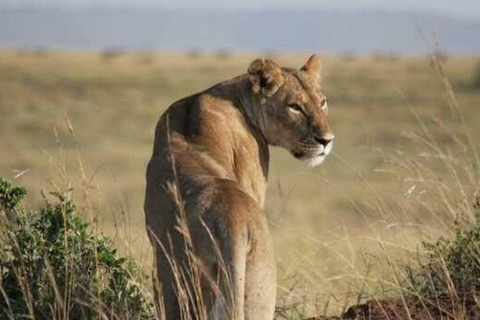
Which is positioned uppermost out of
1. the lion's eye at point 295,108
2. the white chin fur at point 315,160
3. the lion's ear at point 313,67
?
the lion's ear at point 313,67

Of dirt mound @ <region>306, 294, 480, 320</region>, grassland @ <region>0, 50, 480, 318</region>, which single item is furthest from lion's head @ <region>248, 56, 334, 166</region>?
dirt mound @ <region>306, 294, 480, 320</region>

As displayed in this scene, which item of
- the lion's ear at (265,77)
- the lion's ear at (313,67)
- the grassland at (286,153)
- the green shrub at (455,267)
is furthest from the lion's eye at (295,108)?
the green shrub at (455,267)

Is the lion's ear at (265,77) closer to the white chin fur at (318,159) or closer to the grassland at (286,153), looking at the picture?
the white chin fur at (318,159)

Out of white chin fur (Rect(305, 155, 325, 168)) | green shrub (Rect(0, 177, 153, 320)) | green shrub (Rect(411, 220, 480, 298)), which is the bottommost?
green shrub (Rect(411, 220, 480, 298))

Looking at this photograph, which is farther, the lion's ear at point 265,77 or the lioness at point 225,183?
the lion's ear at point 265,77

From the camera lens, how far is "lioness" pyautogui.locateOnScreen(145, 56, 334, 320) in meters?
5.30

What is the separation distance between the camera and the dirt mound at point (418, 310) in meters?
6.11

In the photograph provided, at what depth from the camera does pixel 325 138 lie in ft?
22.8

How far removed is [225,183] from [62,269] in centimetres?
137

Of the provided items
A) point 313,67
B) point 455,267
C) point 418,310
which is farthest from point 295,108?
point 418,310

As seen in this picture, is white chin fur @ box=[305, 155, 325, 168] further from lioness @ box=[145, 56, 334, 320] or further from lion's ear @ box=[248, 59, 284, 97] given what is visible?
lion's ear @ box=[248, 59, 284, 97]

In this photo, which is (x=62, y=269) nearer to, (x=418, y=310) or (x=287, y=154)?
(x=418, y=310)

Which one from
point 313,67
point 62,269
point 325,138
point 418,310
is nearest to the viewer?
point 418,310

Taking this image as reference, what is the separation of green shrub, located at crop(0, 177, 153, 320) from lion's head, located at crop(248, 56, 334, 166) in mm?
1190
